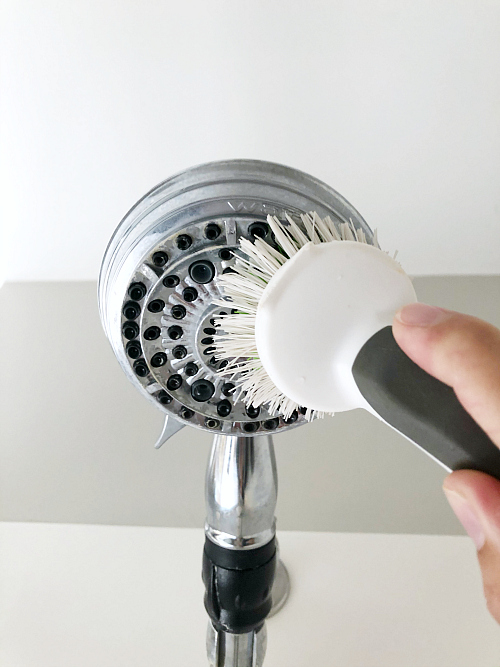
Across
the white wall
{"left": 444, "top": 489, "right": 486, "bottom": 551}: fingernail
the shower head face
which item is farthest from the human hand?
the white wall

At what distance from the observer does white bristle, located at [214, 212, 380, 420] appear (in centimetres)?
27

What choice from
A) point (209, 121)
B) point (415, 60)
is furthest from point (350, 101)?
point (209, 121)

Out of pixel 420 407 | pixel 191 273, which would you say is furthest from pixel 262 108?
pixel 420 407

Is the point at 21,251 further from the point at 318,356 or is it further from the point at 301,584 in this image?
the point at 318,356

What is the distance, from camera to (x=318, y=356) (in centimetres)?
24

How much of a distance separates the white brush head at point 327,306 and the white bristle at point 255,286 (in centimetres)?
3

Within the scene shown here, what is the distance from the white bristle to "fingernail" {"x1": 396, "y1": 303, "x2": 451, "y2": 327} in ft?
0.21

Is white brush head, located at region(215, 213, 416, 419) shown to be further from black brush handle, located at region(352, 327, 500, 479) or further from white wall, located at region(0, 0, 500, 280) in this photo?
white wall, located at region(0, 0, 500, 280)

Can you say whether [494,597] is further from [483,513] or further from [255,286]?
[255,286]

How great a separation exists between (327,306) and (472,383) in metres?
0.07

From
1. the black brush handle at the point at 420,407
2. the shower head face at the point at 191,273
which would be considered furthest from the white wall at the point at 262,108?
the black brush handle at the point at 420,407

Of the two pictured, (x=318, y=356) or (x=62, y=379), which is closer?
(x=318, y=356)

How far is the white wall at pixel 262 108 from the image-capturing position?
0.80 metres

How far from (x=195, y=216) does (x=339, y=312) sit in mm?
92
